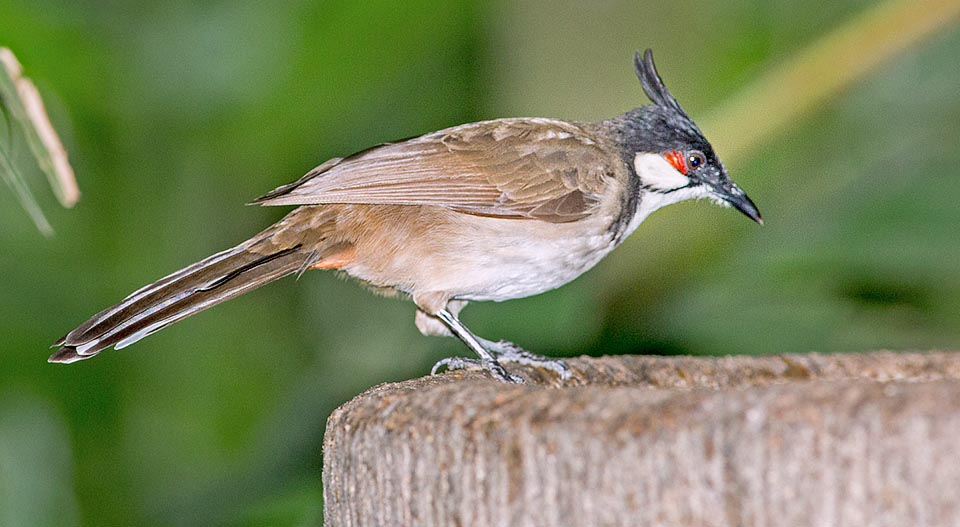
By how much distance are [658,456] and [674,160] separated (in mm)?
2332

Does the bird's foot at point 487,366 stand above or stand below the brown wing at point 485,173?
below

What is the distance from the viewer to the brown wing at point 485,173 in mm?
3445

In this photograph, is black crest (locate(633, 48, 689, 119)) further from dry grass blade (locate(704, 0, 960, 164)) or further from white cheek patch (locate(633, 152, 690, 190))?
dry grass blade (locate(704, 0, 960, 164))

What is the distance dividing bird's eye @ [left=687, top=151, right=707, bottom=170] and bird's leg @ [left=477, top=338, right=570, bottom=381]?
90cm

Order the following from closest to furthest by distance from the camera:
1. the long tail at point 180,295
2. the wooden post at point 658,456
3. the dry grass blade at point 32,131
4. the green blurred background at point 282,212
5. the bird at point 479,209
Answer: the wooden post at point 658,456 < the dry grass blade at point 32,131 < the long tail at point 180,295 < the bird at point 479,209 < the green blurred background at point 282,212

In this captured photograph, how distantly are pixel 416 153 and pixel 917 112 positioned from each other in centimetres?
243

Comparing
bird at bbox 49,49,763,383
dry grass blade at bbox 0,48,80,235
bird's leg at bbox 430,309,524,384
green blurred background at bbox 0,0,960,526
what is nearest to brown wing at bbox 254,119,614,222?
bird at bbox 49,49,763,383

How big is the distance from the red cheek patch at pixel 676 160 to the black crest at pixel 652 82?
17 centimetres

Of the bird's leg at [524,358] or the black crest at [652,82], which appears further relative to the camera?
the black crest at [652,82]

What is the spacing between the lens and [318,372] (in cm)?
447

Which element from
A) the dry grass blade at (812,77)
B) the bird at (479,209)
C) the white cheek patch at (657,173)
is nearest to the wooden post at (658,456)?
the bird at (479,209)

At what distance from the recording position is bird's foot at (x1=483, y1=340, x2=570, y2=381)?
3.18 m

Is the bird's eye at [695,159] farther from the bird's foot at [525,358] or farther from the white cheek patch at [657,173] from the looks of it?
the bird's foot at [525,358]

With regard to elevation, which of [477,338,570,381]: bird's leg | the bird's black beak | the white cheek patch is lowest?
[477,338,570,381]: bird's leg
